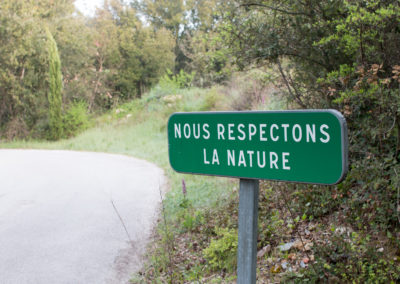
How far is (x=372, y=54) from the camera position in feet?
15.3

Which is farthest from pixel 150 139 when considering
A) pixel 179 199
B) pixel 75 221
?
pixel 75 221

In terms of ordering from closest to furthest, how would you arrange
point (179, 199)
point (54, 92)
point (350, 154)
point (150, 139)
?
1. point (350, 154)
2. point (179, 199)
3. point (150, 139)
4. point (54, 92)

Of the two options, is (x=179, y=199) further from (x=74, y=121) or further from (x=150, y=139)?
(x=74, y=121)

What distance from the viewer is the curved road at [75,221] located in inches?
183

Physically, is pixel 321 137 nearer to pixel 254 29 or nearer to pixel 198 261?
pixel 198 261

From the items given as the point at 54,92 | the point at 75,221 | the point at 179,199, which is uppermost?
the point at 54,92

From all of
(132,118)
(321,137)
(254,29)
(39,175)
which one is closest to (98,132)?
(132,118)

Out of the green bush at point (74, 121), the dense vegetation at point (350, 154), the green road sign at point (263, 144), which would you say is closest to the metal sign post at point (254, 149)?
the green road sign at point (263, 144)

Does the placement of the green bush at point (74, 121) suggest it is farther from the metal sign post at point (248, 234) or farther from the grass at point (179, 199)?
the metal sign post at point (248, 234)

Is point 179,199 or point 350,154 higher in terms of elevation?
point 350,154

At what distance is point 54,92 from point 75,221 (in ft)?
50.7

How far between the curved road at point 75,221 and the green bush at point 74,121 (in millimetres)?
9658

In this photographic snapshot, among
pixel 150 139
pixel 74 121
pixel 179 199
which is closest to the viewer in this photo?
pixel 179 199

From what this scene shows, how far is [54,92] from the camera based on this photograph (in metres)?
20.4
